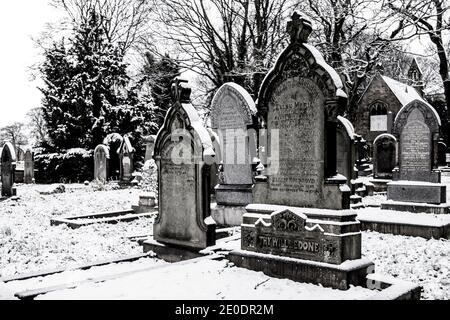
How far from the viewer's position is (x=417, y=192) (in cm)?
1205

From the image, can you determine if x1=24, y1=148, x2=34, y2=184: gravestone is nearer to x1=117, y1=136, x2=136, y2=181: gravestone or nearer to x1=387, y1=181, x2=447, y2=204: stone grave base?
x1=117, y1=136, x2=136, y2=181: gravestone

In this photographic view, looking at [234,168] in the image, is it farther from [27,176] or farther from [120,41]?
[120,41]

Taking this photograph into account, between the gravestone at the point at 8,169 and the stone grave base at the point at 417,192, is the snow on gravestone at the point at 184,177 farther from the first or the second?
the gravestone at the point at 8,169

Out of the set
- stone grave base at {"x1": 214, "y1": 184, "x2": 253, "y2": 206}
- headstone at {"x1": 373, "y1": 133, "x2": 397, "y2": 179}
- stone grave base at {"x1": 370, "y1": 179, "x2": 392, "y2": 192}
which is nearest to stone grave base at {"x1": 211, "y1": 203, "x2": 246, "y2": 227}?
stone grave base at {"x1": 214, "y1": 184, "x2": 253, "y2": 206}

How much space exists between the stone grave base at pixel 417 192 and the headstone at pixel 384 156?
6149mm

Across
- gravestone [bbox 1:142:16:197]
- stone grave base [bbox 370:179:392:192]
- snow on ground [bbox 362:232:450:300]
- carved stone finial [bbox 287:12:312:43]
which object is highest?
carved stone finial [bbox 287:12:312:43]

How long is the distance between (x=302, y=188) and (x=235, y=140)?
18.1 ft

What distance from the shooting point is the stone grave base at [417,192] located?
38.3 ft

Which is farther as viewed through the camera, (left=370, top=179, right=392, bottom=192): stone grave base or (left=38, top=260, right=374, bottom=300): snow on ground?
(left=370, top=179, right=392, bottom=192): stone grave base

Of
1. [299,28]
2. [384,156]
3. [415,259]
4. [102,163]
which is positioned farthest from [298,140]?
[102,163]

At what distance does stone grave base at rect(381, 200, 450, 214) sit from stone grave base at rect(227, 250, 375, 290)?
22.7ft

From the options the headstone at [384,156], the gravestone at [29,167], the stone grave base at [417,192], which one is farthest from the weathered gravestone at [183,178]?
the gravestone at [29,167]

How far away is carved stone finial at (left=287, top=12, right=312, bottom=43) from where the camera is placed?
5.84 meters

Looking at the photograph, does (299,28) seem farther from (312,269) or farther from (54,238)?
(54,238)
